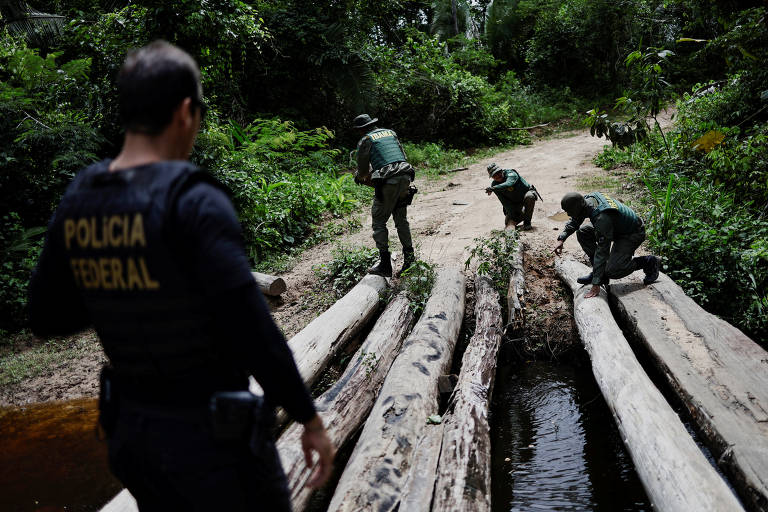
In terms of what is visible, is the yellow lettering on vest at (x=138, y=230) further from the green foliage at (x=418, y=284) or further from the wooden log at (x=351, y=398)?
the green foliage at (x=418, y=284)

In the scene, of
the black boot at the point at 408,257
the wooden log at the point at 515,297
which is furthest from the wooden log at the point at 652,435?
the black boot at the point at 408,257

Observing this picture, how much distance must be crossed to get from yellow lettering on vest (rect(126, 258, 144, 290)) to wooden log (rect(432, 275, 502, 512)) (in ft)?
6.53

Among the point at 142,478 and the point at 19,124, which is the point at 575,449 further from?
the point at 19,124

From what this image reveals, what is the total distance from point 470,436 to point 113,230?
259 cm

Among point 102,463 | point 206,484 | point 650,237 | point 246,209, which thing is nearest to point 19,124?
point 246,209

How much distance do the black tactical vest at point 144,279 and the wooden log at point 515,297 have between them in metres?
4.32

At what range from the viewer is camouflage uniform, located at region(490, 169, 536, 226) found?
736 centimetres

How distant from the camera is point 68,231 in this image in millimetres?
1360

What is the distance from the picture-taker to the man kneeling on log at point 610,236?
4.86m

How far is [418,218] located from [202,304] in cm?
837

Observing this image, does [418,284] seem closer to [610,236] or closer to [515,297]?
[515,297]

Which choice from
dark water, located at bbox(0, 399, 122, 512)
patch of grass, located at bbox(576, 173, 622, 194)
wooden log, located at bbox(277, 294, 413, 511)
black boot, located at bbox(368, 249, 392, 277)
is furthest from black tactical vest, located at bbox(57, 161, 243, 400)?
patch of grass, located at bbox(576, 173, 622, 194)

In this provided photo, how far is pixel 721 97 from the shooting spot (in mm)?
8828

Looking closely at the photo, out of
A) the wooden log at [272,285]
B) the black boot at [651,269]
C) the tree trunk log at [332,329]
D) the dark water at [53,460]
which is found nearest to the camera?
the dark water at [53,460]
